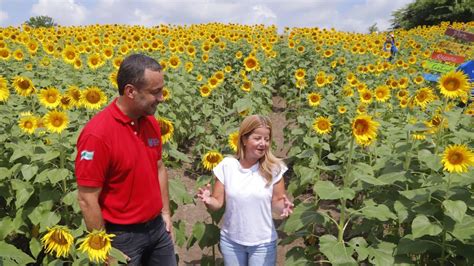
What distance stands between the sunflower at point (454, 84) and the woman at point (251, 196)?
1426 millimetres

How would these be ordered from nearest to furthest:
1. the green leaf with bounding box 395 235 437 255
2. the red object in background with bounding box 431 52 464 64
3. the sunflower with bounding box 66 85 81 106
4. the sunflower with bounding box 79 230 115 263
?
1. the sunflower with bounding box 79 230 115 263
2. the green leaf with bounding box 395 235 437 255
3. the sunflower with bounding box 66 85 81 106
4. the red object in background with bounding box 431 52 464 64

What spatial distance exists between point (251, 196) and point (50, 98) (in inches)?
101

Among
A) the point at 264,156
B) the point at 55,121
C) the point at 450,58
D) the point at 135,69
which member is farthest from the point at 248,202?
the point at 450,58

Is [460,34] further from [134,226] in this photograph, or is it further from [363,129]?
[134,226]

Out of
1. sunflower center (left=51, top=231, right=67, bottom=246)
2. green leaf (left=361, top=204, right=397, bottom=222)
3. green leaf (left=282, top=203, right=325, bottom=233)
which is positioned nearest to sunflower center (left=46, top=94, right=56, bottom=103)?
sunflower center (left=51, top=231, right=67, bottom=246)

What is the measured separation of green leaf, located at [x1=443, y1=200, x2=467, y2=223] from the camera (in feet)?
8.25

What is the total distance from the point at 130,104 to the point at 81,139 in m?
0.34

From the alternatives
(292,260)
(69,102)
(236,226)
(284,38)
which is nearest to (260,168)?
(236,226)

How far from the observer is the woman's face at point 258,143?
3.00 meters

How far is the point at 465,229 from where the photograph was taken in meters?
2.66

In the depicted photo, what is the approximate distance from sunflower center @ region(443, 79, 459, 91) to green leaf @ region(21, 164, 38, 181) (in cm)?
337

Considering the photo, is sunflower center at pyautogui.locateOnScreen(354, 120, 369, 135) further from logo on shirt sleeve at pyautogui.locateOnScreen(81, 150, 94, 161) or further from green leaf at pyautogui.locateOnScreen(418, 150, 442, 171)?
logo on shirt sleeve at pyautogui.locateOnScreen(81, 150, 94, 161)

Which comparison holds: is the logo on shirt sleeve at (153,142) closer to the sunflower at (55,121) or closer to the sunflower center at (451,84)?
the sunflower at (55,121)

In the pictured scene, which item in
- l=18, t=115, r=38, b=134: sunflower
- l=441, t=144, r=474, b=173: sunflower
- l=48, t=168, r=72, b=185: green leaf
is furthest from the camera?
l=18, t=115, r=38, b=134: sunflower
